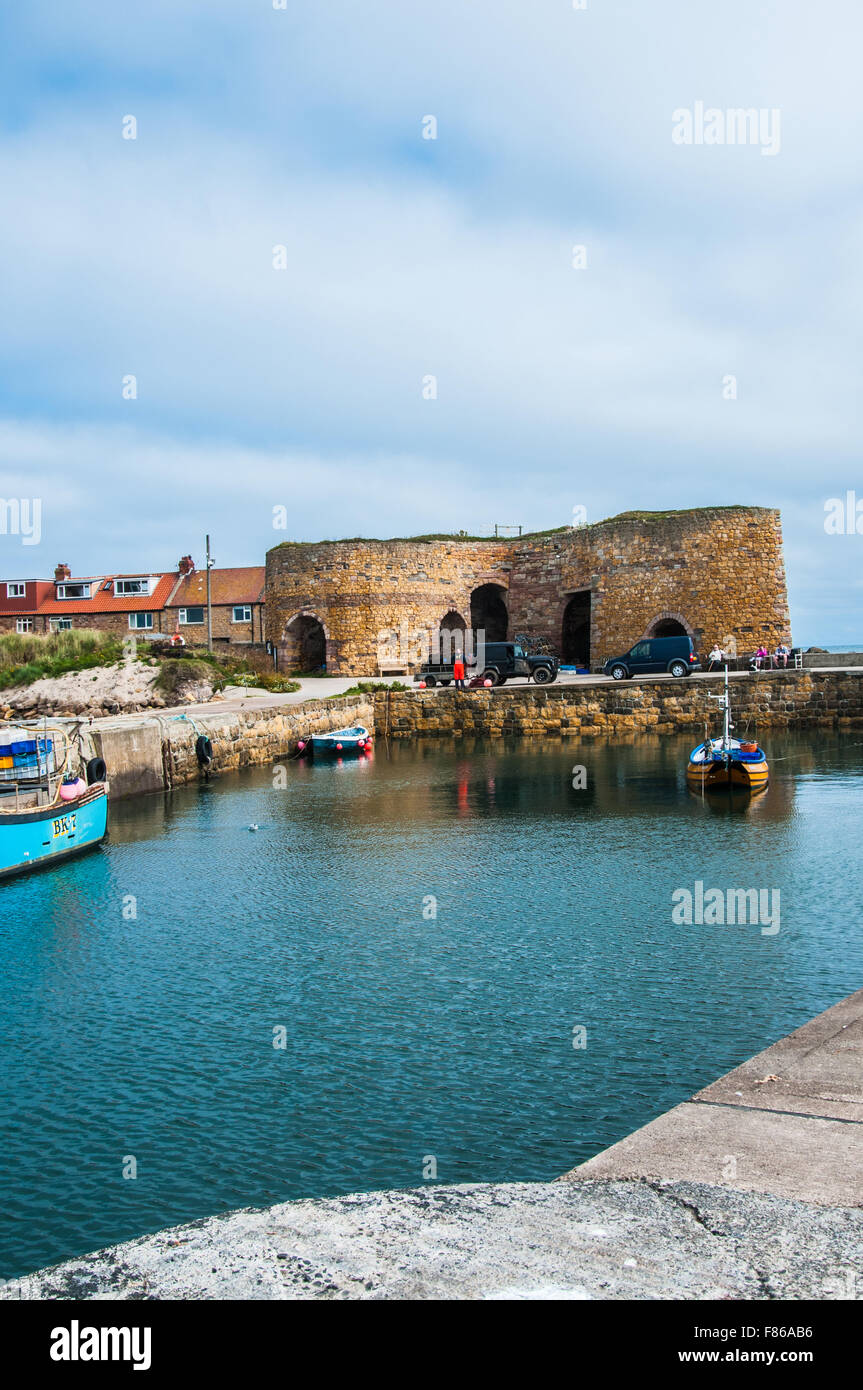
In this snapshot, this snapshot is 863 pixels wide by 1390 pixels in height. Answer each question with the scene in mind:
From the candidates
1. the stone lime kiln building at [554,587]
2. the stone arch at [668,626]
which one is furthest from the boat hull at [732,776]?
the stone arch at [668,626]

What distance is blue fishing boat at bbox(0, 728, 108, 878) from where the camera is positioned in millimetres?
17547

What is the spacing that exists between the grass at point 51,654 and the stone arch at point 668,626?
21.7 m

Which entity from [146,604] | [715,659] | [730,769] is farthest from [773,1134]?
[146,604]

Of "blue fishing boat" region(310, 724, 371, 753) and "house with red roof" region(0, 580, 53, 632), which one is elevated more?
"house with red roof" region(0, 580, 53, 632)

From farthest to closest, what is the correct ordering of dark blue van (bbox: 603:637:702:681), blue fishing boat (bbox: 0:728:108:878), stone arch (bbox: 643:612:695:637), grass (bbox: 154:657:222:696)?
stone arch (bbox: 643:612:695:637) < dark blue van (bbox: 603:637:702:681) < grass (bbox: 154:657:222:696) < blue fishing boat (bbox: 0:728:108:878)

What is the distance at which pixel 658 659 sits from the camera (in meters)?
39.7

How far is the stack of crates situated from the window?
35921 mm

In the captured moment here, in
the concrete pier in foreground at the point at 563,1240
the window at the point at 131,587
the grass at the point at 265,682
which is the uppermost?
the window at the point at 131,587

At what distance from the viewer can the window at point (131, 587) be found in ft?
183

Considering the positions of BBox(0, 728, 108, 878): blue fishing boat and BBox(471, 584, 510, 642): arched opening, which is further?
BBox(471, 584, 510, 642): arched opening

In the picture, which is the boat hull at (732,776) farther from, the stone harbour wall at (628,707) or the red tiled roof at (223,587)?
the red tiled roof at (223,587)

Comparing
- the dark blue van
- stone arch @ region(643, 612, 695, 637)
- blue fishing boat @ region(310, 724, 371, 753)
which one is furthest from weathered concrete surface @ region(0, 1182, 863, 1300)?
stone arch @ region(643, 612, 695, 637)

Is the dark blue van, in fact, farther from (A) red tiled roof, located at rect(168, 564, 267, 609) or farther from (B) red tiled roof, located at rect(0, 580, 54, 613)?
(B) red tiled roof, located at rect(0, 580, 54, 613)

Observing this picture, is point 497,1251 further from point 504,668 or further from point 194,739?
point 504,668
